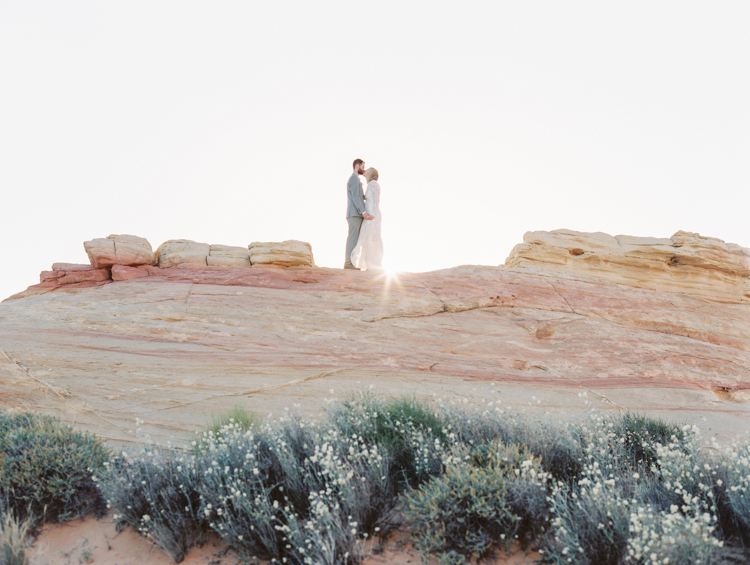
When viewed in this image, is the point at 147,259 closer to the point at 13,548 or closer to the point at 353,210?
the point at 353,210

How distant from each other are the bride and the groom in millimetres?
163

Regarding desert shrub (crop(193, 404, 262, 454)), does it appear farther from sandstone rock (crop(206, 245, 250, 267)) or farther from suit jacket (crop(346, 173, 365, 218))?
suit jacket (crop(346, 173, 365, 218))

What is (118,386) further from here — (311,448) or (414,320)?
(414,320)

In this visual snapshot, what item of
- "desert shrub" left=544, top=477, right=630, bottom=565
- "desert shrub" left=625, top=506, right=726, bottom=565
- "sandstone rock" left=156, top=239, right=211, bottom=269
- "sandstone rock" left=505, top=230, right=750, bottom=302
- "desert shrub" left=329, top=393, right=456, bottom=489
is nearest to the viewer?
"desert shrub" left=625, top=506, right=726, bottom=565

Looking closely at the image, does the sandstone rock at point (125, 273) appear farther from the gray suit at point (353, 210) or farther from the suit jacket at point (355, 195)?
the suit jacket at point (355, 195)

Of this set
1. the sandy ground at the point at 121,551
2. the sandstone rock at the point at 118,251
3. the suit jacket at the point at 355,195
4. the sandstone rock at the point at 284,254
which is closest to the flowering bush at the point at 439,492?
the sandy ground at the point at 121,551

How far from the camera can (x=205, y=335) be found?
9273mm

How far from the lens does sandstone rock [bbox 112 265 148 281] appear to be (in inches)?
434

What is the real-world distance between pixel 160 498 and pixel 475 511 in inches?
133

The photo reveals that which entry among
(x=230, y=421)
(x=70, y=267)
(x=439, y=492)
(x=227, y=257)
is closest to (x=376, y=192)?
(x=227, y=257)

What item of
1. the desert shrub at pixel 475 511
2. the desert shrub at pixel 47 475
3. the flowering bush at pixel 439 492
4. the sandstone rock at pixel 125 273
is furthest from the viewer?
the sandstone rock at pixel 125 273

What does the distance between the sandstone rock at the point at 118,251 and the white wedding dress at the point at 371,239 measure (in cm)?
514

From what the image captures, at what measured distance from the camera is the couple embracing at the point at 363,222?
504 inches

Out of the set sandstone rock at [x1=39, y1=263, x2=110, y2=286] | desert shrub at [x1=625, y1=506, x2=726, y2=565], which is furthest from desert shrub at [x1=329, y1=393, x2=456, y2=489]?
sandstone rock at [x1=39, y1=263, x2=110, y2=286]
